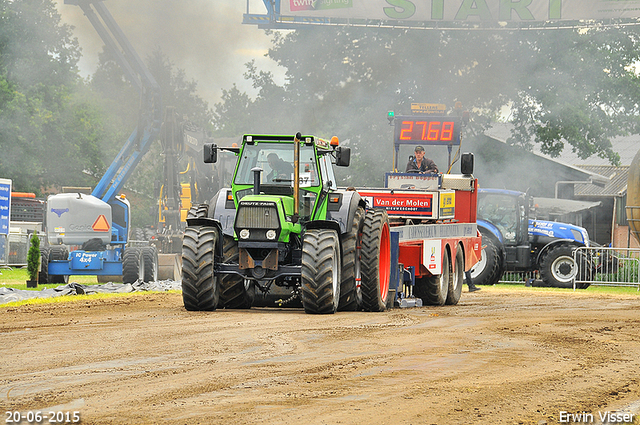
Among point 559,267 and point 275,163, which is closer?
point 275,163

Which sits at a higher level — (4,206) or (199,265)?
(4,206)

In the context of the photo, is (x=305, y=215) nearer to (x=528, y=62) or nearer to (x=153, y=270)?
(x=153, y=270)

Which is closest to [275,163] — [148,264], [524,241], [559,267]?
[148,264]

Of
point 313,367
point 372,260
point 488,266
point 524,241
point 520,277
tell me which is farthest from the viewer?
point 520,277

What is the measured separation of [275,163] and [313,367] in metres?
5.38

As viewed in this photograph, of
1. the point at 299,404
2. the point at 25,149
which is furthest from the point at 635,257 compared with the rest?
the point at 25,149

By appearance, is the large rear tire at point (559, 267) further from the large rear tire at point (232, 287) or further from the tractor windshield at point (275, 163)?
the tractor windshield at point (275, 163)

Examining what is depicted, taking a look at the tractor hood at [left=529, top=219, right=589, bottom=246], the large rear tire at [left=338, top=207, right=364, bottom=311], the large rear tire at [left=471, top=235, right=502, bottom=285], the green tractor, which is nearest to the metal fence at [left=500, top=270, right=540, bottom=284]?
the tractor hood at [left=529, top=219, right=589, bottom=246]

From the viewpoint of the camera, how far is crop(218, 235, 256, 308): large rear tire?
11.7 metres

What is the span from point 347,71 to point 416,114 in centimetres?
1596

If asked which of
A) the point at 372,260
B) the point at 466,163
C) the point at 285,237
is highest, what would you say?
the point at 466,163

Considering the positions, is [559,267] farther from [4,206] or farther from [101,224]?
[4,206]

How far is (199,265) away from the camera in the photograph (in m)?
11.3

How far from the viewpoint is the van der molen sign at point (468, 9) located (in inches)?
1155
